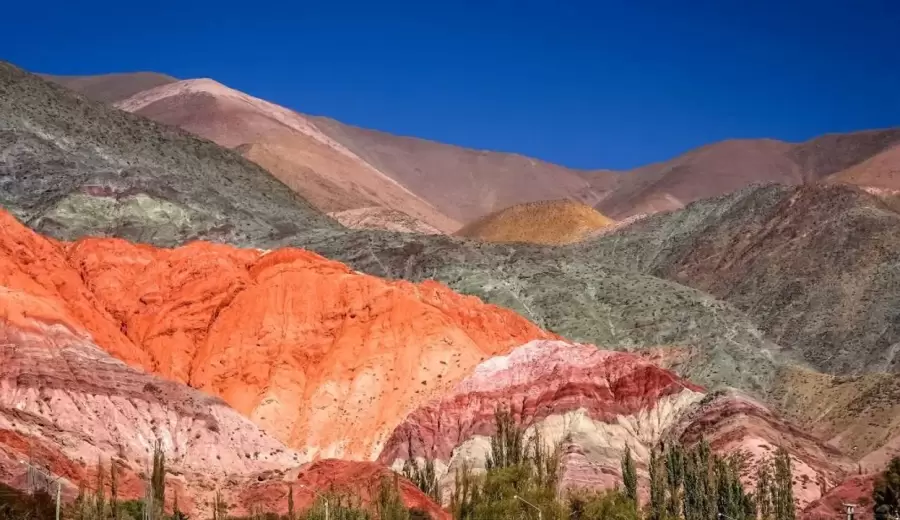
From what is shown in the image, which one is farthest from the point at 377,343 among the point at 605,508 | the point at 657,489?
the point at 605,508

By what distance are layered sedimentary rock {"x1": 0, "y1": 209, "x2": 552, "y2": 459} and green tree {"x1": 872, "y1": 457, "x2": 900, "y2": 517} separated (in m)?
30.8

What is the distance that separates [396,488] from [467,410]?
1975 centimetres

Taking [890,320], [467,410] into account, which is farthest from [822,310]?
[467,410]

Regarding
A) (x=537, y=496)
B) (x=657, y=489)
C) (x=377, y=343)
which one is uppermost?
(x=377, y=343)

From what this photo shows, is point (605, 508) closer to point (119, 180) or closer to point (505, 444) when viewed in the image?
point (505, 444)

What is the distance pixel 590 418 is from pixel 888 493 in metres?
24.2

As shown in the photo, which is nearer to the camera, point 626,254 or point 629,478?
point 629,478

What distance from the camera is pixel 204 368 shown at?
311 feet

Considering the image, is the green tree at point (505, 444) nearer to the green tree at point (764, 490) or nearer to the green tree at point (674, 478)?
the green tree at point (674, 478)

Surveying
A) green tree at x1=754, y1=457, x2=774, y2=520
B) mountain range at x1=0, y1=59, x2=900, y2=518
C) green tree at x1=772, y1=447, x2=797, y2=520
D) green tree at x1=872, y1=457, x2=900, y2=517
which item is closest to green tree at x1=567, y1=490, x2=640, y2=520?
green tree at x1=754, y1=457, x2=774, y2=520

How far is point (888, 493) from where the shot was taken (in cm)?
6612

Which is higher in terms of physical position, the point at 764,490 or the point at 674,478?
the point at 674,478

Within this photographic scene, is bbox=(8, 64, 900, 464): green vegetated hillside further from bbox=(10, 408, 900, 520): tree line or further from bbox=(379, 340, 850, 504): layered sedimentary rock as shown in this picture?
bbox=(10, 408, 900, 520): tree line

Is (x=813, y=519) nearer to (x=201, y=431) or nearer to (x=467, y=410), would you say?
(x=467, y=410)
